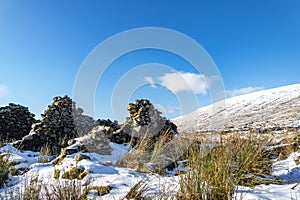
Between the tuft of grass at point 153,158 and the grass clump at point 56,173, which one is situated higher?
the tuft of grass at point 153,158

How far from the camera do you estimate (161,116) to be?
8.56 meters

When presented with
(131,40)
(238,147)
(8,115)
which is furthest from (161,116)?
Answer: (8,115)

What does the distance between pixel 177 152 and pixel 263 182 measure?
81.3 inches

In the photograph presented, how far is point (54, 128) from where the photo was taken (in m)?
9.28

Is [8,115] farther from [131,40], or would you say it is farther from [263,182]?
[263,182]

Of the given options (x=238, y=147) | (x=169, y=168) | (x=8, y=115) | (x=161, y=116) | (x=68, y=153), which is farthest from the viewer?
(x=8, y=115)

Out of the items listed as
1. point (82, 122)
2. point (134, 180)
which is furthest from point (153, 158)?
point (82, 122)

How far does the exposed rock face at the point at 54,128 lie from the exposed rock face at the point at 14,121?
254cm

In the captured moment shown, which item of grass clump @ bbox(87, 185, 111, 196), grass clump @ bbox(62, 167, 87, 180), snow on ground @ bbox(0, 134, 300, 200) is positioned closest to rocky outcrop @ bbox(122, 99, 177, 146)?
snow on ground @ bbox(0, 134, 300, 200)

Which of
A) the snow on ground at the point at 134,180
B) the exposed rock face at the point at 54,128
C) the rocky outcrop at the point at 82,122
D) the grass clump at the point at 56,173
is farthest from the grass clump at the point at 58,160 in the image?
the rocky outcrop at the point at 82,122

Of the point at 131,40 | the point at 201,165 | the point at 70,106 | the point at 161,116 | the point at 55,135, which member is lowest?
the point at 201,165

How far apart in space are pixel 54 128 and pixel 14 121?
3339 millimetres

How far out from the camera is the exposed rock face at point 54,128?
28.6 ft

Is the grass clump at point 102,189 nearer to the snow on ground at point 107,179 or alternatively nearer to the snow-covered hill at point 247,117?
the snow on ground at point 107,179
